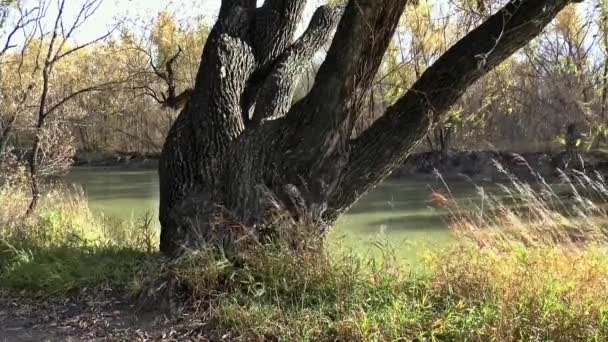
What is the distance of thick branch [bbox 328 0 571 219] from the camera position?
517 cm

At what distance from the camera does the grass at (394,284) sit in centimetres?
416

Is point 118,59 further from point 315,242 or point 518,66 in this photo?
point 315,242

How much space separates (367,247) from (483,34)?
2.20m

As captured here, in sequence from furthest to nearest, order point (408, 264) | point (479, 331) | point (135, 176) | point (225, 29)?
point (135, 176), point (225, 29), point (408, 264), point (479, 331)

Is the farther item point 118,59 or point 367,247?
point 118,59

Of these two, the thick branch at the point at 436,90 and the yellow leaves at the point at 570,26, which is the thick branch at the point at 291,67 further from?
the yellow leaves at the point at 570,26

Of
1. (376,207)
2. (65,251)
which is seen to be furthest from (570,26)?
(65,251)

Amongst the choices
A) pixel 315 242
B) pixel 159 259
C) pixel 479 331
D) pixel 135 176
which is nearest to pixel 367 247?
pixel 315 242

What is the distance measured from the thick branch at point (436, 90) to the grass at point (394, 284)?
2.44 feet

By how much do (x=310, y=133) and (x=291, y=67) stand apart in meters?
1.36

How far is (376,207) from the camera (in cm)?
1962

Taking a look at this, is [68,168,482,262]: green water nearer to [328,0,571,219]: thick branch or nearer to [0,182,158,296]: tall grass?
[328,0,571,219]: thick branch

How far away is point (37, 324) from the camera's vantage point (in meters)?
5.02

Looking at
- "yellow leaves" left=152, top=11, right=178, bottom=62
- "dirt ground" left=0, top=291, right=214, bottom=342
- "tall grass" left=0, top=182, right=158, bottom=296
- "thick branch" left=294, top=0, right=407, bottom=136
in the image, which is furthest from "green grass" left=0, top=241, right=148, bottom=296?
"yellow leaves" left=152, top=11, right=178, bottom=62
